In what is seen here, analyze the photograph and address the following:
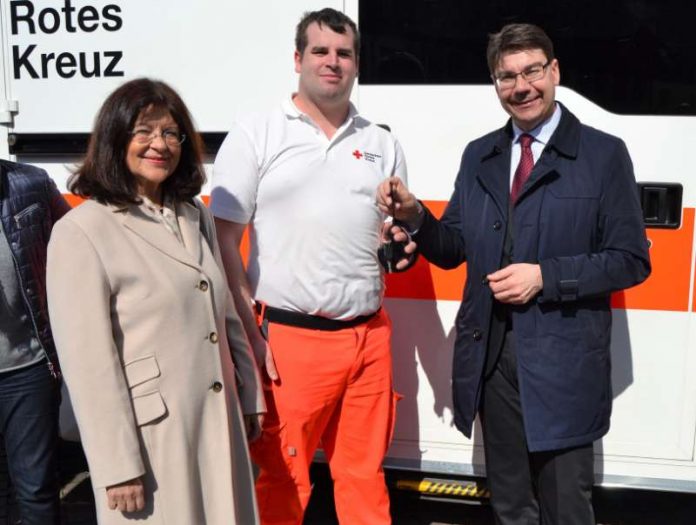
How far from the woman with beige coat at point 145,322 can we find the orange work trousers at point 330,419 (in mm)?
370

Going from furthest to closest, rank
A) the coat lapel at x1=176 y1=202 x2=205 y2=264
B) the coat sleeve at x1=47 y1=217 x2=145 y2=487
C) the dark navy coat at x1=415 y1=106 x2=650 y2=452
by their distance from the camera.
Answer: the dark navy coat at x1=415 y1=106 x2=650 y2=452, the coat lapel at x1=176 y1=202 x2=205 y2=264, the coat sleeve at x1=47 y1=217 x2=145 y2=487

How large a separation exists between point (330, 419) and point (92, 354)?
3.34ft

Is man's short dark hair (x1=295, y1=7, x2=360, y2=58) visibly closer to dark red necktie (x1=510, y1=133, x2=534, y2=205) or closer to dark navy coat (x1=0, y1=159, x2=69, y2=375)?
dark red necktie (x1=510, y1=133, x2=534, y2=205)

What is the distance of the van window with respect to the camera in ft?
8.05

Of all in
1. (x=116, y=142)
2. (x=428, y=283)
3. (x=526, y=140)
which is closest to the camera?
(x=116, y=142)

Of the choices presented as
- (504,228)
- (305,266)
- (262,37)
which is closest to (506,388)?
(504,228)

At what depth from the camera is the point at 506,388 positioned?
2.06m

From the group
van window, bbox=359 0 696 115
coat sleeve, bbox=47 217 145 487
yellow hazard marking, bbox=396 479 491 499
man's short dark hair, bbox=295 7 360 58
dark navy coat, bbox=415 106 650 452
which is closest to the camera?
coat sleeve, bbox=47 217 145 487

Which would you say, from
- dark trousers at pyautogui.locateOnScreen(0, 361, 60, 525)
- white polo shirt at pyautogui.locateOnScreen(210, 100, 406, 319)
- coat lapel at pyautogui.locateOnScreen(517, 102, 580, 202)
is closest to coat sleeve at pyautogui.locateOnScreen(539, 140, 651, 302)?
coat lapel at pyautogui.locateOnScreen(517, 102, 580, 202)

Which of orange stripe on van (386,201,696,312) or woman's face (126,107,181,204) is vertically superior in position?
woman's face (126,107,181,204)

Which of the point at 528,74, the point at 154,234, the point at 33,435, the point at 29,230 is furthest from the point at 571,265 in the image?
the point at 33,435

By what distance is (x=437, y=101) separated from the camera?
8.50ft

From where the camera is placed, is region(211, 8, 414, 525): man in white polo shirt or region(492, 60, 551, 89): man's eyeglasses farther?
region(211, 8, 414, 525): man in white polo shirt

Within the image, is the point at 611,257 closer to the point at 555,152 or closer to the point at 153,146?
the point at 555,152
